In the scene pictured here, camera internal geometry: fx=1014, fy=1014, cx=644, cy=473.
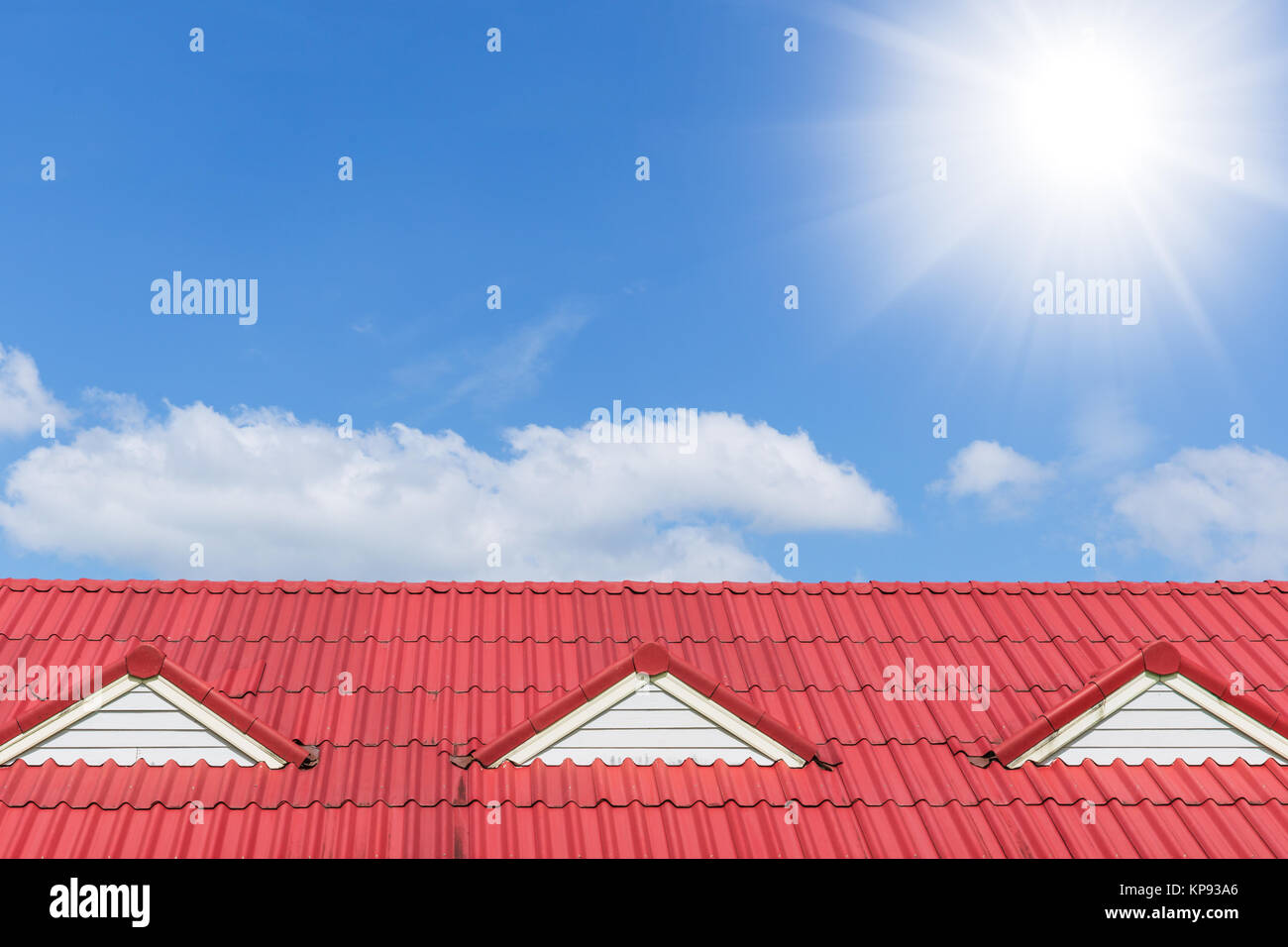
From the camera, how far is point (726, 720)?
7.74m

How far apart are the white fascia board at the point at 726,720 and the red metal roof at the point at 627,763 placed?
15 centimetres

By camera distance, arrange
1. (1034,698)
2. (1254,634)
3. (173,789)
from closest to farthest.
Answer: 1. (173,789)
2. (1034,698)
3. (1254,634)

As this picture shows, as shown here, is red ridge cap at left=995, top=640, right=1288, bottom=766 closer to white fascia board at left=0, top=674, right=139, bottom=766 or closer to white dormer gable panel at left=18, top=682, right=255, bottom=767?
white dormer gable panel at left=18, top=682, right=255, bottom=767

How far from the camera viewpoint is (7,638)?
925cm

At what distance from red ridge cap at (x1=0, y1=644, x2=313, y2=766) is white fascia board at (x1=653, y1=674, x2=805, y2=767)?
282 cm

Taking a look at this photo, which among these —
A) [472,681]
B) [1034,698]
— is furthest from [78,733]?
[1034,698]

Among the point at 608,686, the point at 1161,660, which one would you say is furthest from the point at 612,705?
the point at 1161,660

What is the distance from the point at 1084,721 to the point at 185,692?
6851mm

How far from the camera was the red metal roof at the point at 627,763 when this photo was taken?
7082 mm

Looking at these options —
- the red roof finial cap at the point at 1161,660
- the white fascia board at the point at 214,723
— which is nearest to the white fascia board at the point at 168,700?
the white fascia board at the point at 214,723

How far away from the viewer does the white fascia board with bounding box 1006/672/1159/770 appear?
25.7 ft

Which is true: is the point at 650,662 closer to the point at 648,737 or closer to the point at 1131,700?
the point at 648,737
